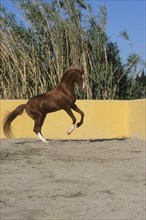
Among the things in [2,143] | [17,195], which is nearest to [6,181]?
[17,195]

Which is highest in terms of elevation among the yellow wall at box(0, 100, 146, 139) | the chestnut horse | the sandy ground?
the chestnut horse

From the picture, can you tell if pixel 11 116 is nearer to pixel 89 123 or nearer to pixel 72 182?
pixel 89 123

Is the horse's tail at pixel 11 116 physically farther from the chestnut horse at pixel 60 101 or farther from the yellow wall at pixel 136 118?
the yellow wall at pixel 136 118

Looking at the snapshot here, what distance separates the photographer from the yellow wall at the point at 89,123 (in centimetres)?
1455

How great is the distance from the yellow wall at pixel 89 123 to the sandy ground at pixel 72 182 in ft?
7.55

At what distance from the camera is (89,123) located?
14.6 metres

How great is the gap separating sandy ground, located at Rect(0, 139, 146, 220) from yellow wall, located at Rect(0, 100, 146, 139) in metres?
2.30

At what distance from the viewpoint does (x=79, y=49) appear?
53.5 feet

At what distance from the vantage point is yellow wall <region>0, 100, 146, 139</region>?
14.6 m

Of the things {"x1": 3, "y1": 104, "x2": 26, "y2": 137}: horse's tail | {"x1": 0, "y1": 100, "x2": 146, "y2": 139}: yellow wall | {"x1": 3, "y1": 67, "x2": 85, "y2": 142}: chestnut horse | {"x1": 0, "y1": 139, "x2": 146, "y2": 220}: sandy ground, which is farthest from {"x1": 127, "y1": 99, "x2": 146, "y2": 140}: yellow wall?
{"x1": 3, "y1": 104, "x2": 26, "y2": 137}: horse's tail

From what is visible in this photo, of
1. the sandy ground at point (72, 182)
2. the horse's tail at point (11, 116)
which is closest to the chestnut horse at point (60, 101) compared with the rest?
the horse's tail at point (11, 116)

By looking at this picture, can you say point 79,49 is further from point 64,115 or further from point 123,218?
point 123,218

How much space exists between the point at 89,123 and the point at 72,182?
6563mm

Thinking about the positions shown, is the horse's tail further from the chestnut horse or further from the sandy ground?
the sandy ground
